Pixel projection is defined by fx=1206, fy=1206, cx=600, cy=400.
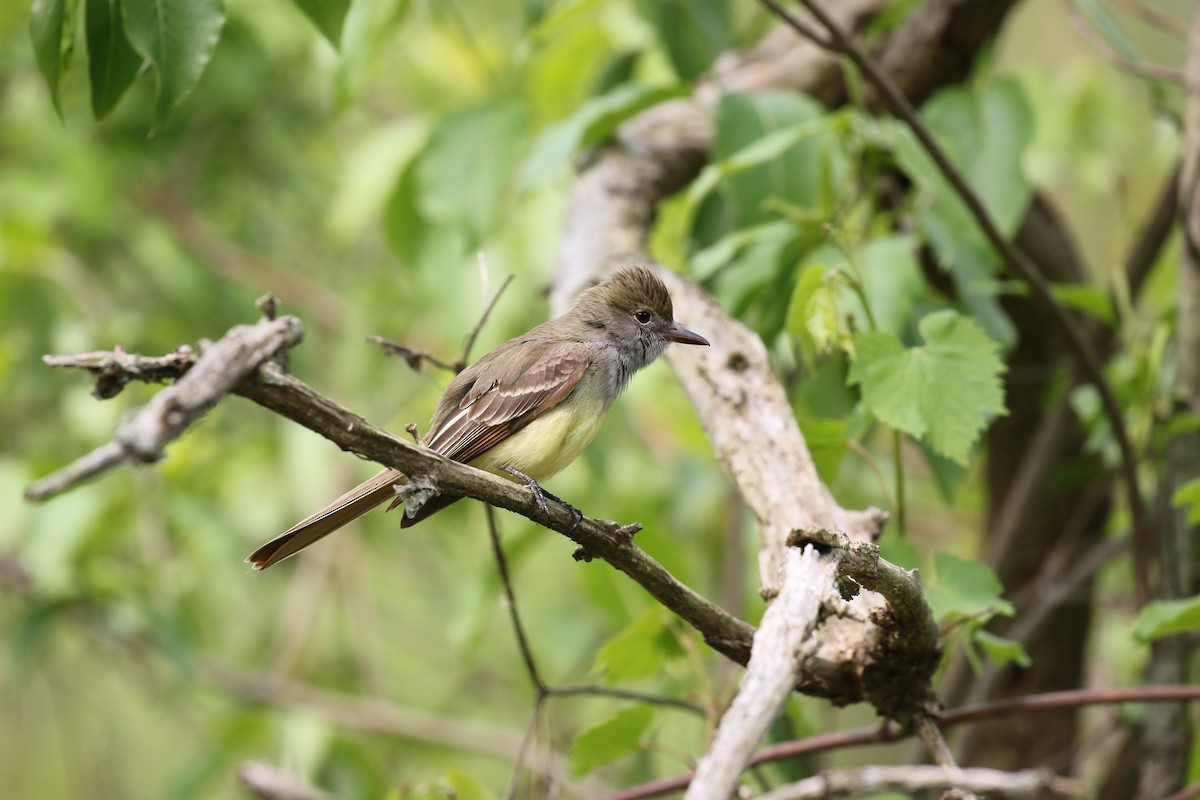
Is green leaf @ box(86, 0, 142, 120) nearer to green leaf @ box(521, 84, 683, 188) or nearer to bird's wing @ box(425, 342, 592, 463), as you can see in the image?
bird's wing @ box(425, 342, 592, 463)

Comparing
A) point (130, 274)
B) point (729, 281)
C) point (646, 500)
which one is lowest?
point (646, 500)

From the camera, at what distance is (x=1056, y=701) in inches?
108

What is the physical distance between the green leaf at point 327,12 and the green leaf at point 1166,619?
2302 millimetres

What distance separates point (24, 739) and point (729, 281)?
7.78 m

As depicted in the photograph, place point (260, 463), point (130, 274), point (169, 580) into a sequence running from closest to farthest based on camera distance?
point (169, 580) < point (260, 463) < point (130, 274)

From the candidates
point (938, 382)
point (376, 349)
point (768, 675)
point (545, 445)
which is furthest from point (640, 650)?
point (376, 349)

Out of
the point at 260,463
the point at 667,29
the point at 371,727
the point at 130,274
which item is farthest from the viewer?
the point at 130,274

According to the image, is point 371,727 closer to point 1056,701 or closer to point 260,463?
point 260,463

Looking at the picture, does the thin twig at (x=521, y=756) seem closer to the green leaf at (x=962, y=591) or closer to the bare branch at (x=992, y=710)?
the bare branch at (x=992, y=710)

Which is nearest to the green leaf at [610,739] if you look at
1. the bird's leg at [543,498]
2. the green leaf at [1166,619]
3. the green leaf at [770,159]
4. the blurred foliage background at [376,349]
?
the blurred foliage background at [376,349]

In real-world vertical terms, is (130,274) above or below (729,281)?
above

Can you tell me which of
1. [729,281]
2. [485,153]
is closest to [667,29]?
[485,153]

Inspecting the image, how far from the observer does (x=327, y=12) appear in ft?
8.93

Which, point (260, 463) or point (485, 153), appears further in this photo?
point (260, 463)
